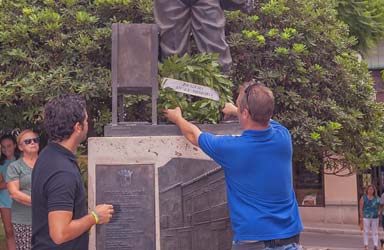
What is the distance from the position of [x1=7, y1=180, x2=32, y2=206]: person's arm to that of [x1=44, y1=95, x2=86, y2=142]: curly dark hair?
6.85ft

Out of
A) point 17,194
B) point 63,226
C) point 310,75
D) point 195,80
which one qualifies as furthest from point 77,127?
point 310,75

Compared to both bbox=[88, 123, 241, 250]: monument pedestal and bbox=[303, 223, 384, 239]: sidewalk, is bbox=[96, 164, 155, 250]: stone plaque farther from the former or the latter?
bbox=[303, 223, 384, 239]: sidewalk

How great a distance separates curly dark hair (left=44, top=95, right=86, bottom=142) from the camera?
275 cm

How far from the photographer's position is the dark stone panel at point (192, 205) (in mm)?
3934

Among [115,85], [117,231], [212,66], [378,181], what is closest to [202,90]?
[212,66]

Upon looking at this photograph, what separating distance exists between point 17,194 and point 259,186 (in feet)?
8.43

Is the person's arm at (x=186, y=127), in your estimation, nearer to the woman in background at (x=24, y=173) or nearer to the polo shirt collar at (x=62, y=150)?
the polo shirt collar at (x=62, y=150)

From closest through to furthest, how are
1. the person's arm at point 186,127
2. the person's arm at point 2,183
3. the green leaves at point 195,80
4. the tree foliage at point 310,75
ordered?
the person's arm at point 186,127
the green leaves at point 195,80
the person's arm at point 2,183
the tree foliage at point 310,75

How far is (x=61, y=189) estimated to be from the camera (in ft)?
8.38

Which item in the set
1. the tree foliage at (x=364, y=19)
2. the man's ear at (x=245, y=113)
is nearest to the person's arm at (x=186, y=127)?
the man's ear at (x=245, y=113)

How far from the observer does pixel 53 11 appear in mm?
6938

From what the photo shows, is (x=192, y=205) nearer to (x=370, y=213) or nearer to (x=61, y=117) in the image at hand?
(x=61, y=117)

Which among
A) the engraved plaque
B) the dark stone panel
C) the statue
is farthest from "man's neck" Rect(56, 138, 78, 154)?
the statue

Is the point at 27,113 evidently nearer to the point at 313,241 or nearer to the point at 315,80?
the point at 315,80
